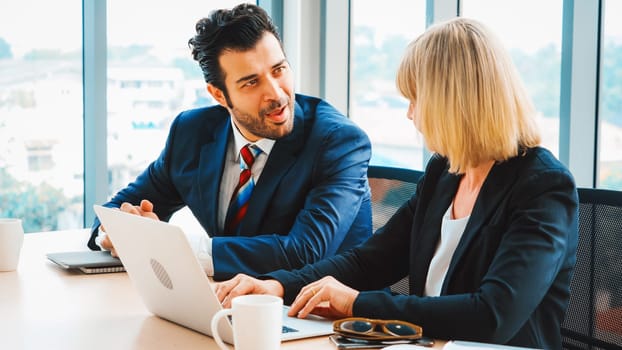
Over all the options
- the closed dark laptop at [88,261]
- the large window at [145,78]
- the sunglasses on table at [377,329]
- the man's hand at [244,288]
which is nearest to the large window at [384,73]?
the large window at [145,78]

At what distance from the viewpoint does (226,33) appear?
2.44 meters

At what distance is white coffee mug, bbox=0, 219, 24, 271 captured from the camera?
2.10 meters

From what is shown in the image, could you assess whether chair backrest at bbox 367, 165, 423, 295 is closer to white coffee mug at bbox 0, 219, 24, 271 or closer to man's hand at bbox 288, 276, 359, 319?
man's hand at bbox 288, 276, 359, 319

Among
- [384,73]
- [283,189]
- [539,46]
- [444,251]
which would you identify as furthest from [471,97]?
[384,73]

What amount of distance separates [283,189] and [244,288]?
0.62 metres

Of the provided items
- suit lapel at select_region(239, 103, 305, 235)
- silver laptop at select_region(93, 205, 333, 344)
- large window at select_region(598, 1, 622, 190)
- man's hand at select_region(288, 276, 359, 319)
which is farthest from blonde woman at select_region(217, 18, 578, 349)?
large window at select_region(598, 1, 622, 190)

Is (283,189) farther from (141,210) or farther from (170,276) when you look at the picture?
(170,276)

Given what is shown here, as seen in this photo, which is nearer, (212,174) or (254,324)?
(254,324)

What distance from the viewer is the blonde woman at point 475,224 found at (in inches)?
60.4

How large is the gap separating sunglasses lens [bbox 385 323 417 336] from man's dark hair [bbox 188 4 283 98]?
3.89 ft

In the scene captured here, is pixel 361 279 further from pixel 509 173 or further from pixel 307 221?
pixel 509 173

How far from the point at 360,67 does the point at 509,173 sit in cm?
239

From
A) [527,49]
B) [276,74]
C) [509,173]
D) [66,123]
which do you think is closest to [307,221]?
[276,74]

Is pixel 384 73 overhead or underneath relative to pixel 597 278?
overhead
